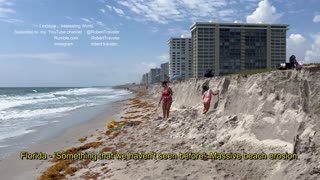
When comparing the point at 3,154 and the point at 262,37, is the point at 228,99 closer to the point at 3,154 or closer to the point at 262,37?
the point at 3,154

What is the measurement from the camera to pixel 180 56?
391ft

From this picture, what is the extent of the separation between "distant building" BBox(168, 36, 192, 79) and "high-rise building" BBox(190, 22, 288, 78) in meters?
32.3

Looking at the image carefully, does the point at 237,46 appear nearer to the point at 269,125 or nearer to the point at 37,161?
the point at 37,161

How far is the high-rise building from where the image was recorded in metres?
73.4

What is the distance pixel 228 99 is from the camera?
36.5ft

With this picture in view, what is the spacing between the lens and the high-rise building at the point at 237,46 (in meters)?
73.4

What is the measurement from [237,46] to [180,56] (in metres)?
44.3

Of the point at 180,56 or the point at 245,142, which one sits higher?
the point at 180,56

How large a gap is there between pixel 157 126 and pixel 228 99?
415 cm

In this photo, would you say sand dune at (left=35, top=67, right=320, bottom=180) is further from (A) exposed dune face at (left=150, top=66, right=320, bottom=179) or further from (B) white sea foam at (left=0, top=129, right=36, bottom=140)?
(B) white sea foam at (left=0, top=129, right=36, bottom=140)

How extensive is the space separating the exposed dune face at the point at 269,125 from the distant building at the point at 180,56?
4002 inches

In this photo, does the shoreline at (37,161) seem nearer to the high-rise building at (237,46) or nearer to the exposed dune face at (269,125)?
the exposed dune face at (269,125)

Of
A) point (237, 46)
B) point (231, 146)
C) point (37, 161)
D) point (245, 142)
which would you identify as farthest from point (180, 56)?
point (245, 142)

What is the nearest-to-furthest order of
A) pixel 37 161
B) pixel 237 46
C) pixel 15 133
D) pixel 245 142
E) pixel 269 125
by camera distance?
pixel 269 125
pixel 245 142
pixel 37 161
pixel 15 133
pixel 237 46
